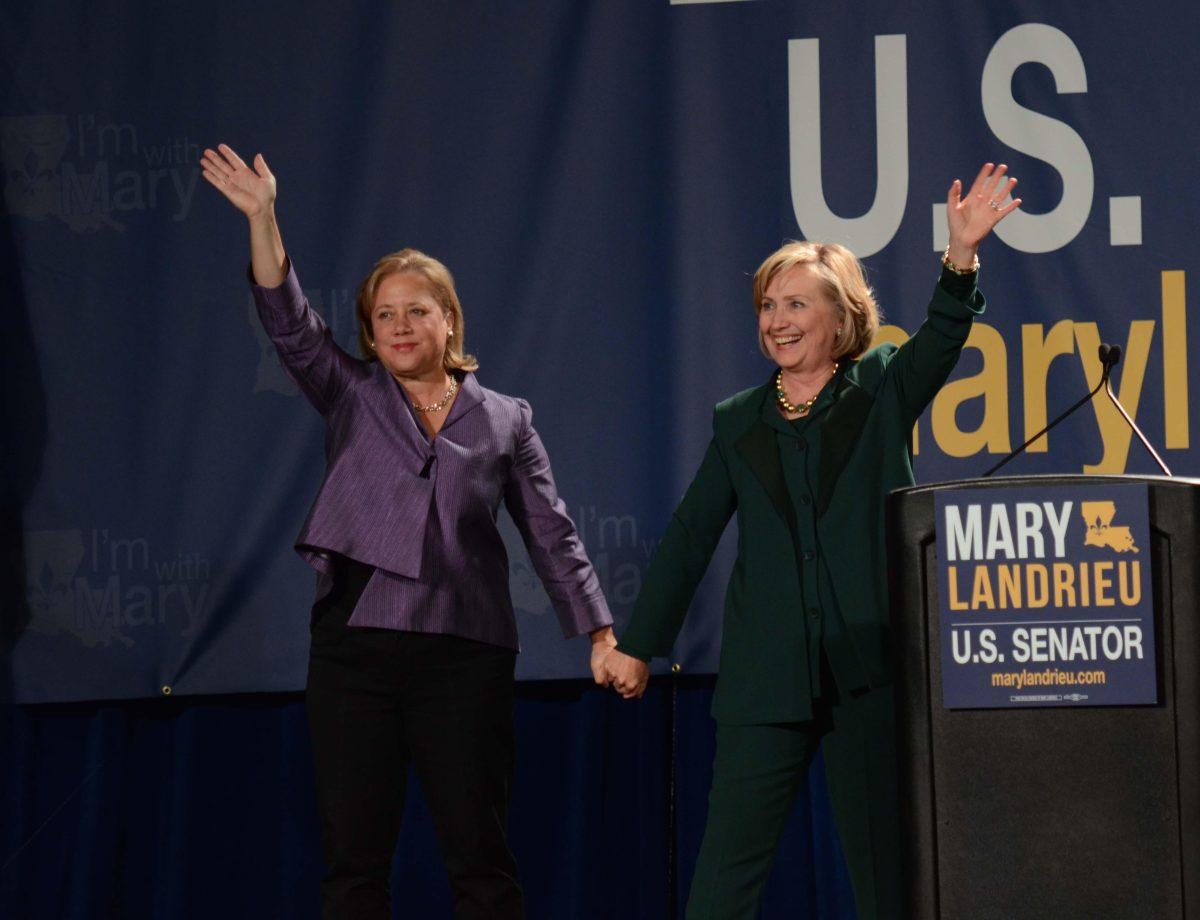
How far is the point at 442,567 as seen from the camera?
8.68 ft

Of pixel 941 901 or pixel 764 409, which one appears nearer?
pixel 941 901

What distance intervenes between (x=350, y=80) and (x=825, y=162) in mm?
1059

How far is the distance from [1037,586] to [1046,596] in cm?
2

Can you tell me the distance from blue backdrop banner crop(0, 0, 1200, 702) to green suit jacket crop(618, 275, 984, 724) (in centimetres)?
81

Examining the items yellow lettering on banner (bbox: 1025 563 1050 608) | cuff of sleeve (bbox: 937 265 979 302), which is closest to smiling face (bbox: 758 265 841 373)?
cuff of sleeve (bbox: 937 265 979 302)

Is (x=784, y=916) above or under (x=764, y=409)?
under

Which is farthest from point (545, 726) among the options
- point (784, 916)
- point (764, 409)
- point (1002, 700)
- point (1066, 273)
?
point (1002, 700)

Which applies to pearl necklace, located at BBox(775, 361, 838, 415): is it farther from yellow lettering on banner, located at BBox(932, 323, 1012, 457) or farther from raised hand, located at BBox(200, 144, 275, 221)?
raised hand, located at BBox(200, 144, 275, 221)

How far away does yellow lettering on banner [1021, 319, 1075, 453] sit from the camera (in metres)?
3.20

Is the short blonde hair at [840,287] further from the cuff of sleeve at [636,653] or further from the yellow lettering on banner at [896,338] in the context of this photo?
the yellow lettering on banner at [896,338]

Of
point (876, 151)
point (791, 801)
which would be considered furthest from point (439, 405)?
point (876, 151)

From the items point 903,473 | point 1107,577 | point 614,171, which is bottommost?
point 1107,577

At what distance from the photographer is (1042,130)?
323cm

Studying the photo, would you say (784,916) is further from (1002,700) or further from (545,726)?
(1002,700)
